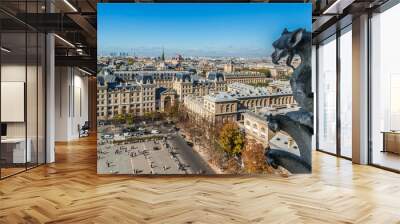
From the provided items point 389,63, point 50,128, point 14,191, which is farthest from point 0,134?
point 389,63

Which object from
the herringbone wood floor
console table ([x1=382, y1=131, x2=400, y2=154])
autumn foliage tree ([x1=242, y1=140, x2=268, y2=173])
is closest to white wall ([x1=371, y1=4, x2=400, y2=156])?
console table ([x1=382, y1=131, x2=400, y2=154])

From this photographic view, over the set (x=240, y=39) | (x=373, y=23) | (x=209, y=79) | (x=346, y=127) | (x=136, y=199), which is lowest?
(x=136, y=199)

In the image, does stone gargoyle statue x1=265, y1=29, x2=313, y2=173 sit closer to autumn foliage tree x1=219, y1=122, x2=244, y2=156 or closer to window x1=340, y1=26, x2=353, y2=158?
autumn foliage tree x1=219, y1=122, x2=244, y2=156

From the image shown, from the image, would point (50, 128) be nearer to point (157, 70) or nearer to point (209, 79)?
point (157, 70)

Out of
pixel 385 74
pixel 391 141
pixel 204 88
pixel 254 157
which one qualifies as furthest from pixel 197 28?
pixel 391 141

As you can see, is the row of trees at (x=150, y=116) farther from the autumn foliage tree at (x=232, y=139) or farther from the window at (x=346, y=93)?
the window at (x=346, y=93)

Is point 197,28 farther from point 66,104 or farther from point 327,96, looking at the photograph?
point 66,104
